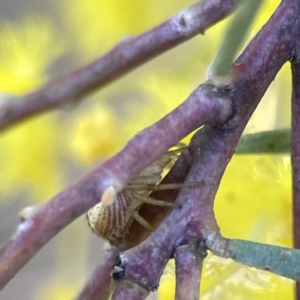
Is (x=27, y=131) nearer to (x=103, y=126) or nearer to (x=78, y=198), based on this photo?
(x=103, y=126)

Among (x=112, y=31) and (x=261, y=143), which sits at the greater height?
(x=112, y=31)

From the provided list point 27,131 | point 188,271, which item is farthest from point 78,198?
point 27,131

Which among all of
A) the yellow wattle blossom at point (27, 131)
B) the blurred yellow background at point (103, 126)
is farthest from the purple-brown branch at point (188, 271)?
the yellow wattle blossom at point (27, 131)

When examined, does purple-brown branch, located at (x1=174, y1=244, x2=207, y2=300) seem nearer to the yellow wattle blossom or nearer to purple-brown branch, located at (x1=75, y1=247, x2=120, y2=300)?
purple-brown branch, located at (x1=75, y1=247, x2=120, y2=300)

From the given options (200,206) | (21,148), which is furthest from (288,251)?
(21,148)

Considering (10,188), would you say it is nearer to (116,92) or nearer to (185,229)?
(116,92)

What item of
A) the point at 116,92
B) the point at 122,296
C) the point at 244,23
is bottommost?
the point at 122,296
